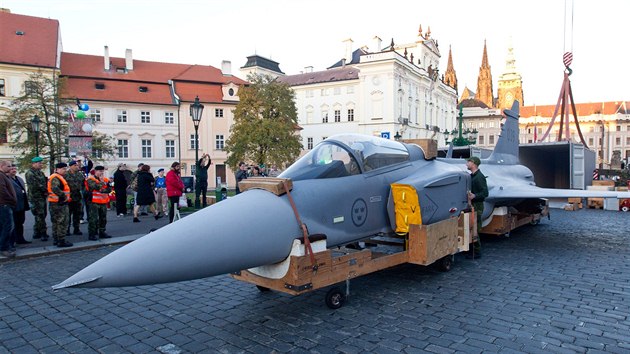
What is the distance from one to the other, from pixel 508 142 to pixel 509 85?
377 ft

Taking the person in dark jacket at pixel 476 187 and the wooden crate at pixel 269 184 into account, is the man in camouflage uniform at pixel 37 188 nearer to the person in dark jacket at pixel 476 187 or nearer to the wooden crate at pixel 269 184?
the wooden crate at pixel 269 184

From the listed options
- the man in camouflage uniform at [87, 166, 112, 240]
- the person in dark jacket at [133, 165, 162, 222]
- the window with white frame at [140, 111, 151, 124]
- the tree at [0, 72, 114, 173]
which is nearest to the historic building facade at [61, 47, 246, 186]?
the window with white frame at [140, 111, 151, 124]

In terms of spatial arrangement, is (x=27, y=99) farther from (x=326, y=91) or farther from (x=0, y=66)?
(x=326, y=91)

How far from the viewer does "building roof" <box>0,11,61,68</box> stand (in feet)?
123

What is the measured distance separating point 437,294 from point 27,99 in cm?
2787

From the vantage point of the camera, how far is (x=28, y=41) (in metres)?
38.9

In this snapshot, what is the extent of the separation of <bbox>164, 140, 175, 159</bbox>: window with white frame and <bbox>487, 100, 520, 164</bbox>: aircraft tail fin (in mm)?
40202

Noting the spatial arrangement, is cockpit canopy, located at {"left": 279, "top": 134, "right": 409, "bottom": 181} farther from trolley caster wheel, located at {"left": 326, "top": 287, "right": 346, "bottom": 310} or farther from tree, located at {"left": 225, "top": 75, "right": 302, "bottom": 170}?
tree, located at {"left": 225, "top": 75, "right": 302, "bottom": 170}

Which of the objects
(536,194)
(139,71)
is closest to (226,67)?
(139,71)

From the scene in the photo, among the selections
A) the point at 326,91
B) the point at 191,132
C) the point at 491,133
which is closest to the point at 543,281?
the point at 191,132

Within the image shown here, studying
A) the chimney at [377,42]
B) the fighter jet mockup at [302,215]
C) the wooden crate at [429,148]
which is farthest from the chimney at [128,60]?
the fighter jet mockup at [302,215]

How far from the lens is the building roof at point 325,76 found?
5816 cm

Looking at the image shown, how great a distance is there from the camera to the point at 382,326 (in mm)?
4633

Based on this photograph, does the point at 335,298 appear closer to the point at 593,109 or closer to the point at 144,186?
the point at 144,186
